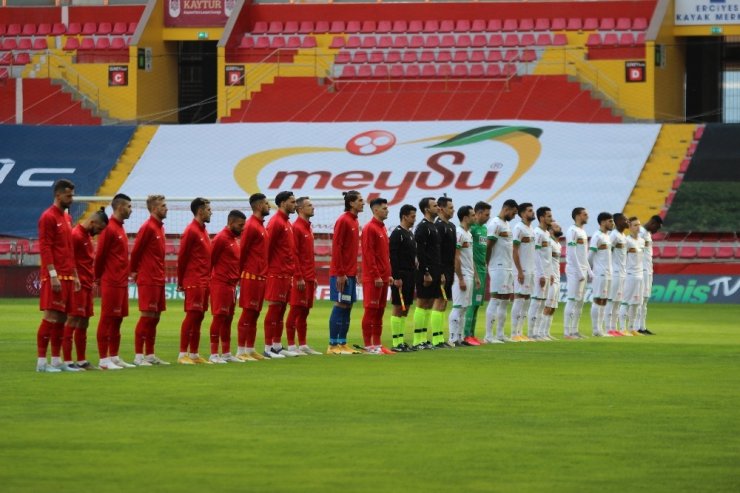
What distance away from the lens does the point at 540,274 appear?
2333 centimetres

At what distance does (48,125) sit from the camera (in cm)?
4359

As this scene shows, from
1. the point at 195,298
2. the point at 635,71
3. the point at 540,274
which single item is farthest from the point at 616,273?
the point at 635,71

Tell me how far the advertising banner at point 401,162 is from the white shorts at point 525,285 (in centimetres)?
1525

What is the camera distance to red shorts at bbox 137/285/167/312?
16.6 meters

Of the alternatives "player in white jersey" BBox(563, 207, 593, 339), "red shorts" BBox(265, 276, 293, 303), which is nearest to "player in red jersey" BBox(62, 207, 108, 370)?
"red shorts" BBox(265, 276, 293, 303)

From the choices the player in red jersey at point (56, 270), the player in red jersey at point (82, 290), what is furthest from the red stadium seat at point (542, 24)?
the player in red jersey at point (56, 270)

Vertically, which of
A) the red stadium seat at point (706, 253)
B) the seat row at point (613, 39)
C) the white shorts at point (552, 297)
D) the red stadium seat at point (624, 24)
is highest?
→ the red stadium seat at point (624, 24)

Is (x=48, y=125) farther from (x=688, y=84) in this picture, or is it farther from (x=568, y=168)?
(x=688, y=84)

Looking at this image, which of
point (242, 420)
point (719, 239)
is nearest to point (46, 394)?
point (242, 420)

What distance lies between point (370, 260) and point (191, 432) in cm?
827

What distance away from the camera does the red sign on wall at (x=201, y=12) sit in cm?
4531

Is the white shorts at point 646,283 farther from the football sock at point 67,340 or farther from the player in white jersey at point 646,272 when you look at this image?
the football sock at point 67,340

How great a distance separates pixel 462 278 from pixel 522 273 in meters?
1.68

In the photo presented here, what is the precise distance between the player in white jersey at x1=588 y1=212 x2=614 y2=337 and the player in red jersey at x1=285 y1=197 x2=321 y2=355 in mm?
6560
